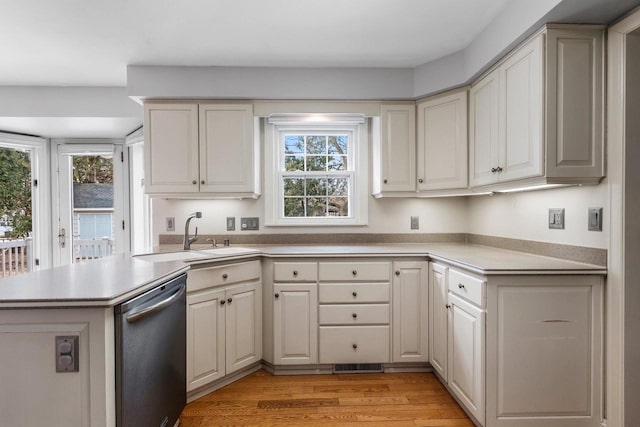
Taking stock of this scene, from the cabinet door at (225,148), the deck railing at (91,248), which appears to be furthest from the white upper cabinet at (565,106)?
the deck railing at (91,248)

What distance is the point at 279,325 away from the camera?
254cm

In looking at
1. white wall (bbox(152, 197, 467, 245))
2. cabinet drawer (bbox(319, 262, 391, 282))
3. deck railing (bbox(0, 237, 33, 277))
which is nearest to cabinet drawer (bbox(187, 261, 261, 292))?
cabinet drawer (bbox(319, 262, 391, 282))

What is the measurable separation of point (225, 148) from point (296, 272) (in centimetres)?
117

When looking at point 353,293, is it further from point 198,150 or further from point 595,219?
point 198,150

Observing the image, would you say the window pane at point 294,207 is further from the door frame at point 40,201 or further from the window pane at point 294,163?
the door frame at point 40,201

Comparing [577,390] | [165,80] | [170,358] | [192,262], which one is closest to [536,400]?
[577,390]

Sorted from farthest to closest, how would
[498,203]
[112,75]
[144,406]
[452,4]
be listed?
[112,75]
[498,203]
[452,4]
[144,406]

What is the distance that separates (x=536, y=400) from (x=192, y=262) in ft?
6.89

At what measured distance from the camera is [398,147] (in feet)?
9.48

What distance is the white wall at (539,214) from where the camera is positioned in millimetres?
1844

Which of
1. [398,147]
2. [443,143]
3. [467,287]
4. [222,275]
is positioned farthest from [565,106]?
[222,275]

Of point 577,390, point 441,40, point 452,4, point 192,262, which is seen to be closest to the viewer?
point 577,390

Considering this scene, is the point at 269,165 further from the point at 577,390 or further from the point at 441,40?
the point at 577,390

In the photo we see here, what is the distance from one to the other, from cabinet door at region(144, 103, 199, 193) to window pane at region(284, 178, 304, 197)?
0.83 metres
